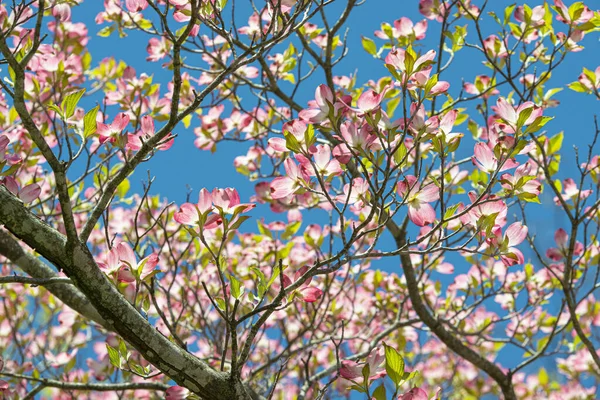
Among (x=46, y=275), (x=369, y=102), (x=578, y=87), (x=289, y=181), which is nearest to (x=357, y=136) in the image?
(x=369, y=102)

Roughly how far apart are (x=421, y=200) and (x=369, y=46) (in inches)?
49.7

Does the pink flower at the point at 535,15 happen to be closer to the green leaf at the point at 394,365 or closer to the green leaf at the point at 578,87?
the green leaf at the point at 578,87

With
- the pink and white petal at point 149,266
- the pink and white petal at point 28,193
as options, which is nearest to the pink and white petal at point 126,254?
the pink and white petal at point 149,266

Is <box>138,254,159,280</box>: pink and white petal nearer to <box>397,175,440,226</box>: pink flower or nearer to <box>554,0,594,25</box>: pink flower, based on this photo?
<box>397,175,440,226</box>: pink flower

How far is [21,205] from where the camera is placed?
3.90ft

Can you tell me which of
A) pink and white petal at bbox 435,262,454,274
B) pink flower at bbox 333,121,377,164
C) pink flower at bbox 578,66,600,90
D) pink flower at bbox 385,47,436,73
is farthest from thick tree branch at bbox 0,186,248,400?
pink flower at bbox 578,66,600,90

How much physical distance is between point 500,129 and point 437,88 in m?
0.19

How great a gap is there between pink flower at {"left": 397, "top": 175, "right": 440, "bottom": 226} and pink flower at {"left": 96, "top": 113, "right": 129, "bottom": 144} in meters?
0.59

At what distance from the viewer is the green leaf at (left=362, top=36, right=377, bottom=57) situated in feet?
7.91

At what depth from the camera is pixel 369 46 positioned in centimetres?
242

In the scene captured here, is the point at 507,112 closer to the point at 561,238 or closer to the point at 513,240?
the point at 513,240

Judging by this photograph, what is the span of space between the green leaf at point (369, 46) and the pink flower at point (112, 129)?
1.34m

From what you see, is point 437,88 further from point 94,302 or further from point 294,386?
point 294,386

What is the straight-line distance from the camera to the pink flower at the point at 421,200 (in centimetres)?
130
